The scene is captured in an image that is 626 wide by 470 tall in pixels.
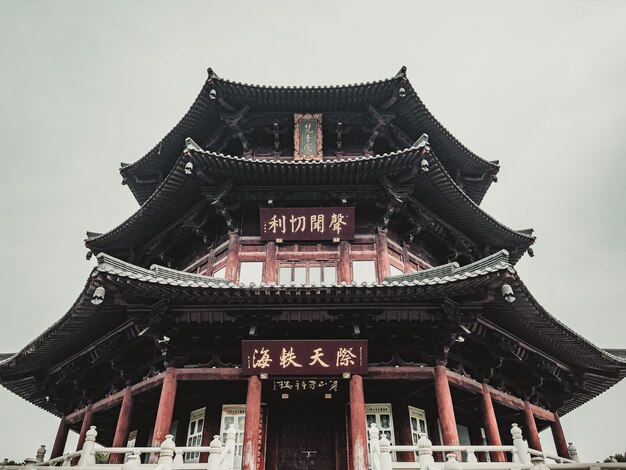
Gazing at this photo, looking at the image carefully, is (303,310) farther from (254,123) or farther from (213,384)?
(254,123)

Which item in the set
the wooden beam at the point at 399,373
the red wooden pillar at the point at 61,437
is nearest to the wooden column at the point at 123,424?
the red wooden pillar at the point at 61,437

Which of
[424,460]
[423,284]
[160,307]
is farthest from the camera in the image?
[160,307]

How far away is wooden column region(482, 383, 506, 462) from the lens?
12539 millimetres

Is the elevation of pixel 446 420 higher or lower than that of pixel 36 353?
lower

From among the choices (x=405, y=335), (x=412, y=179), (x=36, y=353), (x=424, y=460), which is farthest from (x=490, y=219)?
(x=36, y=353)

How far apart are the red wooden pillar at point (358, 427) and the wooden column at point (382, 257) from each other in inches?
137

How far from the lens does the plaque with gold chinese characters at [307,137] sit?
16797mm

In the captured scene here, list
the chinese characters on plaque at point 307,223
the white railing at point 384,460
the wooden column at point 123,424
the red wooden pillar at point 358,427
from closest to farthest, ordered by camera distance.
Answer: the white railing at point 384,460 → the red wooden pillar at point 358,427 → the wooden column at point 123,424 → the chinese characters on plaque at point 307,223

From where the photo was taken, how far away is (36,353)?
14.9 meters

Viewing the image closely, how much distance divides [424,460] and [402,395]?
5309mm

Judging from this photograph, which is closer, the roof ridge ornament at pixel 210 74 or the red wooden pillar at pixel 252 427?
the red wooden pillar at pixel 252 427

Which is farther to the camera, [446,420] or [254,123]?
[254,123]

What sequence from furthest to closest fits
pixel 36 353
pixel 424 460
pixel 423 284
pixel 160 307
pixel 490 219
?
pixel 490 219 → pixel 36 353 → pixel 160 307 → pixel 423 284 → pixel 424 460

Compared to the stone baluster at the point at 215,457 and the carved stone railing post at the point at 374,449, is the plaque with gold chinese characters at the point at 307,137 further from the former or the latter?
the stone baluster at the point at 215,457
